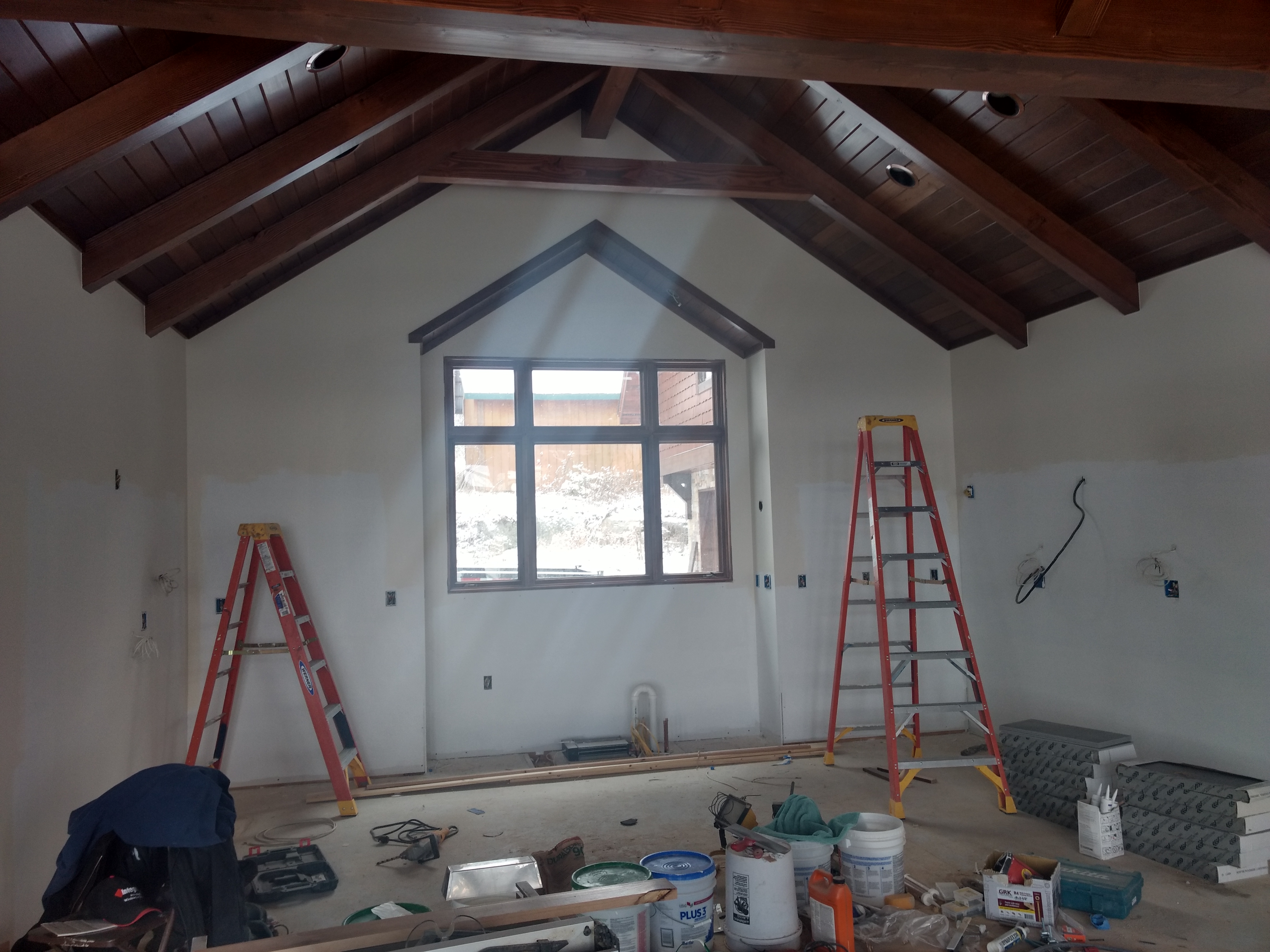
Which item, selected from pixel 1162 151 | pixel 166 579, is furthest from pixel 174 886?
pixel 1162 151

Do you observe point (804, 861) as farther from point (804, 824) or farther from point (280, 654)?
point (280, 654)

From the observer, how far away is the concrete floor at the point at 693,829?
11.0 ft

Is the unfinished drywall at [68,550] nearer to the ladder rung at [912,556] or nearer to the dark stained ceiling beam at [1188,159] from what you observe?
the ladder rung at [912,556]

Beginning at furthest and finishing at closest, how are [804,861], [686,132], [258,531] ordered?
[686,132] < [258,531] < [804,861]

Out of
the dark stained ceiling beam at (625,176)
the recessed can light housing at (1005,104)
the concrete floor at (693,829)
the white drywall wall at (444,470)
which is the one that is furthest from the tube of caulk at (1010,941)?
the dark stained ceiling beam at (625,176)

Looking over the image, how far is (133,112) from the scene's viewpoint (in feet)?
9.75

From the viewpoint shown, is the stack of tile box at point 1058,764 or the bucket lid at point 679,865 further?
the stack of tile box at point 1058,764

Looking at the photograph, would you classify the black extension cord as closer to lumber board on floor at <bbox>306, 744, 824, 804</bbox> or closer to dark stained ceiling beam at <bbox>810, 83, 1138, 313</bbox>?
dark stained ceiling beam at <bbox>810, 83, 1138, 313</bbox>

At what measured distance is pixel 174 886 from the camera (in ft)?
8.93

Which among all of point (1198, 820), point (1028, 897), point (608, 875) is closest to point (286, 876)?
point (608, 875)

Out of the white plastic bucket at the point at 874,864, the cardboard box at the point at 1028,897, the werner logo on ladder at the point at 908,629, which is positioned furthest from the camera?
the werner logo on ladder at the point at 908,629

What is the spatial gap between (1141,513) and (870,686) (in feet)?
6.06

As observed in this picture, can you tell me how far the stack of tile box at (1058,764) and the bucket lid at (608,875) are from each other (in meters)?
2.47

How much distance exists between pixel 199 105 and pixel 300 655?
3.01 meters
